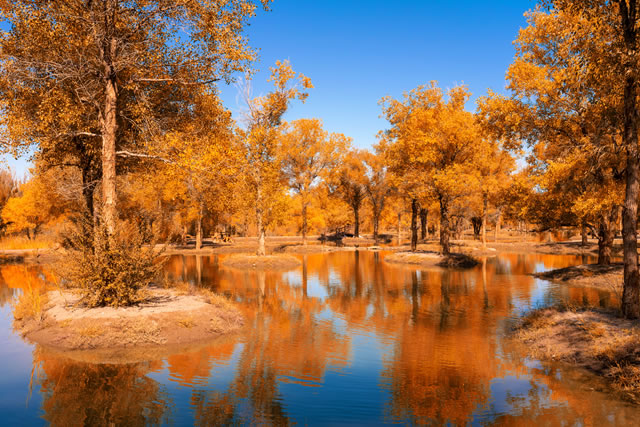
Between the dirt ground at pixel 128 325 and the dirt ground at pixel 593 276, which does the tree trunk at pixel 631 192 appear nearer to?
the dirt ground at pixel 593 276

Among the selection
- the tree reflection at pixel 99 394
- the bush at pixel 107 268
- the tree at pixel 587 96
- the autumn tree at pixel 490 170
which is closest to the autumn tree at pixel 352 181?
the autumn tree at pixel 490 170

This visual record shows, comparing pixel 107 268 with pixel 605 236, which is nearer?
pixel 107 268

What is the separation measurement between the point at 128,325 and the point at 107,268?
7.16ft

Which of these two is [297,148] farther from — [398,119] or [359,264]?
[359,264]

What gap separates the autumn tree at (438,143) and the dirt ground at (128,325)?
26.6m

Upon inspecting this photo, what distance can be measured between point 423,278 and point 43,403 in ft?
84.0

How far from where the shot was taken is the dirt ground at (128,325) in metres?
12.9

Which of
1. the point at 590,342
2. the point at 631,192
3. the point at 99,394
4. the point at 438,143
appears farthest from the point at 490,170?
the point at 99,394

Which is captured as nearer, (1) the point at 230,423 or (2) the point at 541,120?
(1) the point at 230,423

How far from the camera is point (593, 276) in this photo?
26922mm

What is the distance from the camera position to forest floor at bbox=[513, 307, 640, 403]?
34.9ft

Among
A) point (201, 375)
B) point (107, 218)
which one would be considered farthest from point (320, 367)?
point (107, 218)

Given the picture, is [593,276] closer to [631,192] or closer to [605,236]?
[605,236]

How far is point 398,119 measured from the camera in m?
45.0
